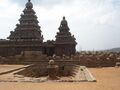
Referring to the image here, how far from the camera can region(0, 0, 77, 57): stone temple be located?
165 ft

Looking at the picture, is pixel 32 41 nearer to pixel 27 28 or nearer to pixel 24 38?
pixel 24 38

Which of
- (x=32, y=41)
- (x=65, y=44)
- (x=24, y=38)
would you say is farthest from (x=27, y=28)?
(x=65, y=44)

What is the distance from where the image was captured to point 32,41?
164ft

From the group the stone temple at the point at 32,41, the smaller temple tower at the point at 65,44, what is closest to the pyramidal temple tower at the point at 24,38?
the stone temple at the point at 32,41

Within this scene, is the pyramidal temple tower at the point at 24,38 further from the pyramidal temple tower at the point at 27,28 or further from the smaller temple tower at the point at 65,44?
the smaller temple tower at the point at 65,44

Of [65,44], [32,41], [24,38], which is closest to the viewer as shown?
[32,41]

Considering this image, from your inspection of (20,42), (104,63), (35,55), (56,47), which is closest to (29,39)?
(20,42)

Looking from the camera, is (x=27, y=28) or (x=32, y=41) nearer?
(x=32, y=41)

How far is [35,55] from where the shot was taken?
41250 mm

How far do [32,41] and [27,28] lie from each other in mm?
2979

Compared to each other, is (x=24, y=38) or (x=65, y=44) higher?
(x=24, y=38)

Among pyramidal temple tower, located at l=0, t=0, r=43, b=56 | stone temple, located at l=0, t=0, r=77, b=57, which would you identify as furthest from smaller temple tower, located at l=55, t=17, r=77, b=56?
pyramidal temple tower, located at l=0, t=0, r=43, b=56

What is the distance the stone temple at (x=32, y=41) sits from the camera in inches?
1983

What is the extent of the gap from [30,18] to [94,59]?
18.6m
